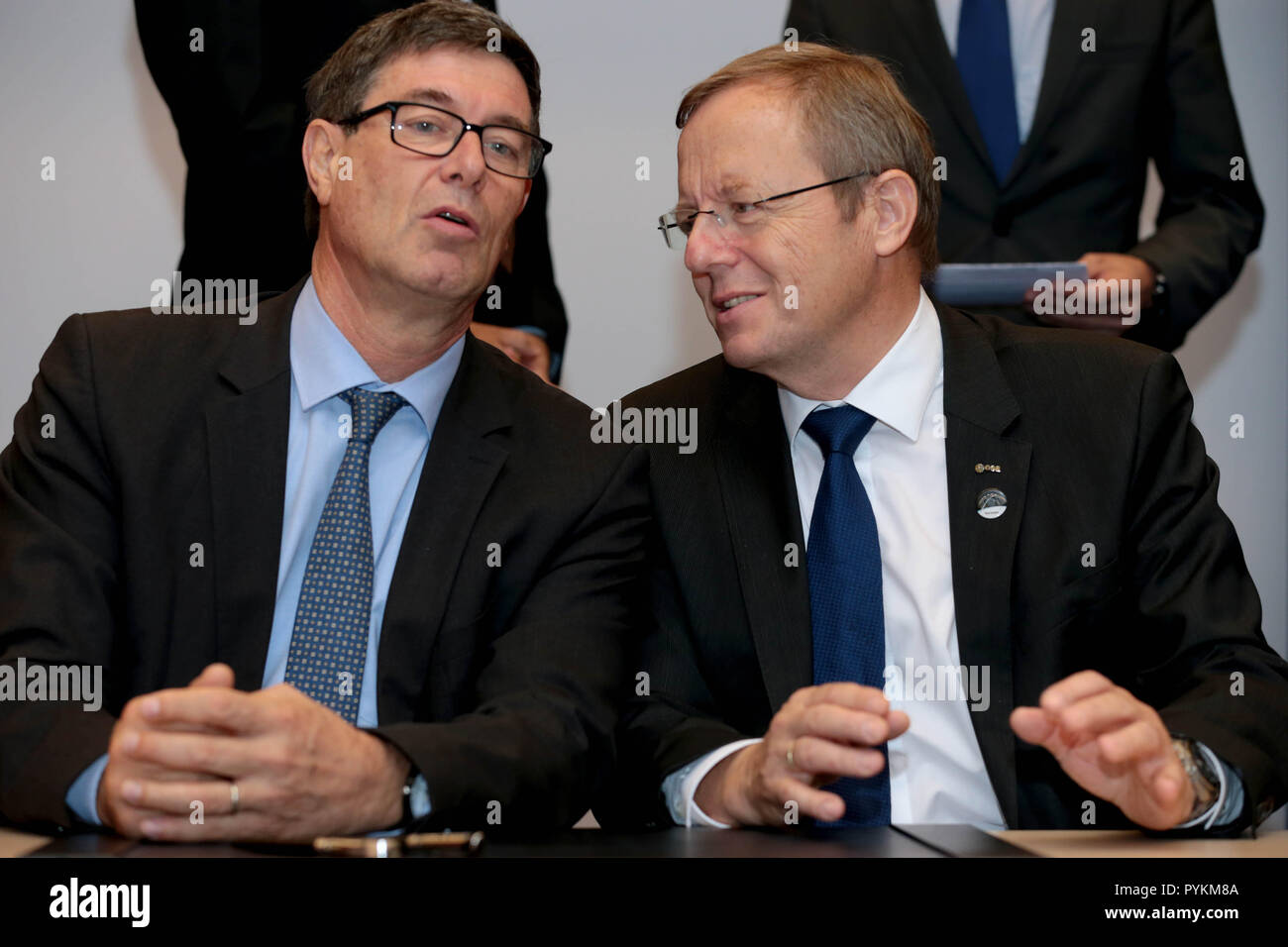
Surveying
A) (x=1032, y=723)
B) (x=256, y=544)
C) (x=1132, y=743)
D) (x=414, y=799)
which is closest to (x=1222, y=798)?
(x=1132, y=743)

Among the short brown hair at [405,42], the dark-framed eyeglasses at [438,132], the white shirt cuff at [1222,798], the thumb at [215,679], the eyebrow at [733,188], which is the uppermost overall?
the short brown hair at [405,42]

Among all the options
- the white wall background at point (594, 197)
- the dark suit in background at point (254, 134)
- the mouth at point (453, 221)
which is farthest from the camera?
the white wall background at point (594, 197)

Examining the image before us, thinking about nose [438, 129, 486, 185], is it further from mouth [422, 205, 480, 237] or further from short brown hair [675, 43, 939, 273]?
short brown hair [675, 43, 939, 273]

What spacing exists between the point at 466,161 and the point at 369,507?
0.60 metres

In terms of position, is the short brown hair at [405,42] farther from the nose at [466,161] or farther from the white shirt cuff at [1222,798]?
the white shirt cuff at [1222,798]

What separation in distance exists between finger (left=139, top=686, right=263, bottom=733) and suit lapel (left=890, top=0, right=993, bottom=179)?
7.86 feet

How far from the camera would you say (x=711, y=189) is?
2.37m

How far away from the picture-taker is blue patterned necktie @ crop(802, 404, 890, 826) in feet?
6.70

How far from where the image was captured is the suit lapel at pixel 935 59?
129 inches

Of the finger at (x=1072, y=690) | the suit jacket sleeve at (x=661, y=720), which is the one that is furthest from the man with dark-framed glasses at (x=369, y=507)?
the finger at (x=1072, y=690)

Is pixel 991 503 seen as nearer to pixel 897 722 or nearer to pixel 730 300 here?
pixel 730 300

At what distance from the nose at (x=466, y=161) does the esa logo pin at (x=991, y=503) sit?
3.09ft

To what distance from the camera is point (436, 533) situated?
203cm
